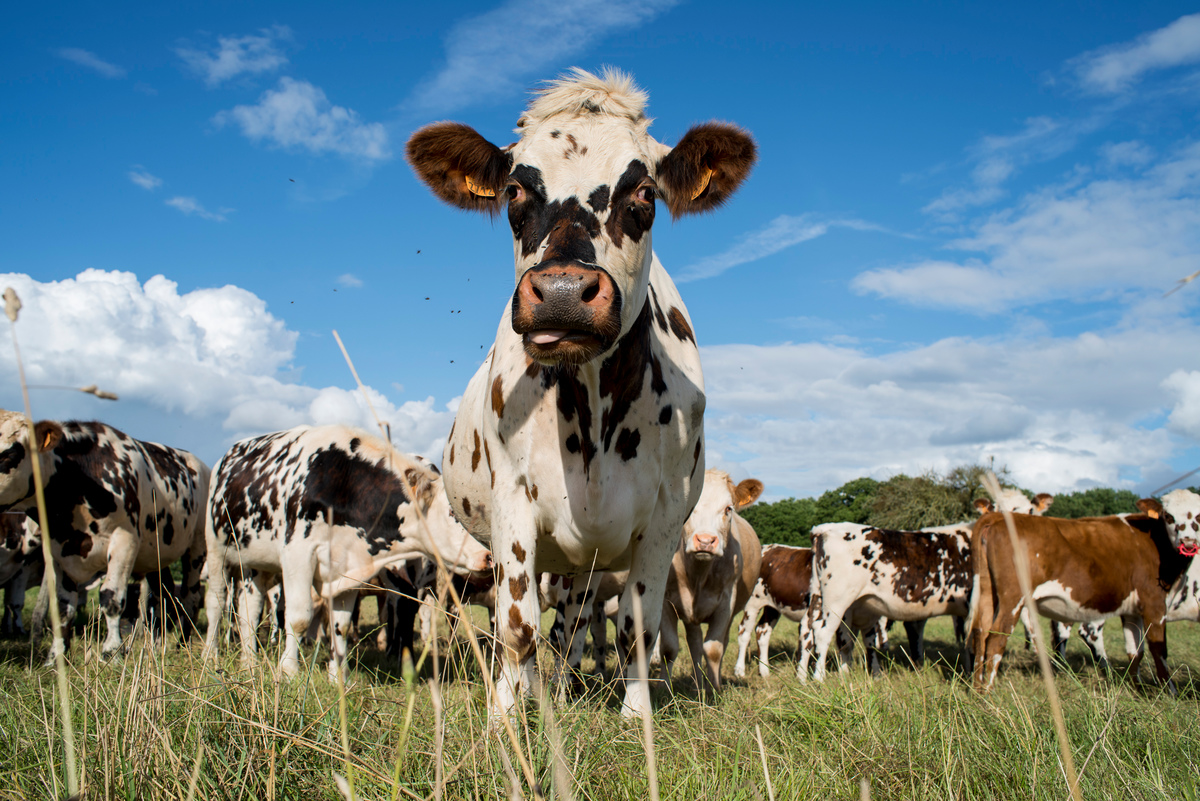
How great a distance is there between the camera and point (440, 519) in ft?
26.4

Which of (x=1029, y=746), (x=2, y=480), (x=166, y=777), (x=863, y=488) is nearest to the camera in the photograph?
(x=166, y=777)

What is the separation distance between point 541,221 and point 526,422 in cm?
100

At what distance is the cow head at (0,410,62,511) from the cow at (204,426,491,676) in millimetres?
1946

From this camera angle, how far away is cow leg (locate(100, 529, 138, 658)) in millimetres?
7758

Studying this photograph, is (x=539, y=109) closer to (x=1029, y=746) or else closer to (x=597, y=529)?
(x=597, y=529)

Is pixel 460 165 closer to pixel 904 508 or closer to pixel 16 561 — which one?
pixel 16 561

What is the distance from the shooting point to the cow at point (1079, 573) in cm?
809

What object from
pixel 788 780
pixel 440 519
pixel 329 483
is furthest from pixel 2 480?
pixel 788 780

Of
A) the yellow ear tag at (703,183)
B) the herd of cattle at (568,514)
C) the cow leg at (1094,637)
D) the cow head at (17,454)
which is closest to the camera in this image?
the herd of cattle at (568,514)

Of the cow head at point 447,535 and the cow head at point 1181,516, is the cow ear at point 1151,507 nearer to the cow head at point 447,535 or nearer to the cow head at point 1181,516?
the cow head at point 1181,516

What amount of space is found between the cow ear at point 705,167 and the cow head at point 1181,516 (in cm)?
787

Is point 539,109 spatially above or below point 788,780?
above

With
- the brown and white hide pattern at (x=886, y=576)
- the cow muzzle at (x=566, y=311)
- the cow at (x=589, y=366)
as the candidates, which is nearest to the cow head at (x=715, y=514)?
the cow at (x=589, y=366)

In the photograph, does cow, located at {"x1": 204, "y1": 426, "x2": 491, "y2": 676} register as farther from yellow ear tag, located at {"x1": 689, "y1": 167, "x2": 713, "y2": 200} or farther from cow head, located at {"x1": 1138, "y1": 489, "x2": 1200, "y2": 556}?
cow head, located at {"x1": 1138, "y1": 489, "x2": 1200, "y2": 556}
